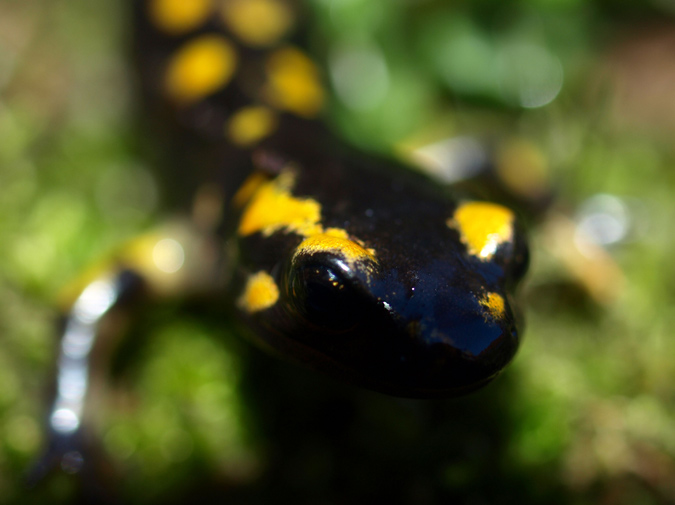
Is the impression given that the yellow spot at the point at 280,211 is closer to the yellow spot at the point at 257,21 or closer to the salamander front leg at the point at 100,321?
the salamander front leg at the point at 100,321

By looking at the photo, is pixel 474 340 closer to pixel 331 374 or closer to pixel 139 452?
pixel 331 374

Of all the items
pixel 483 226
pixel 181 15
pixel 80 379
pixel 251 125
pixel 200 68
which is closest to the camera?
pixel 483 226

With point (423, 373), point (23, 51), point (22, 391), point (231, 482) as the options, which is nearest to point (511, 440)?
point (423, 373)

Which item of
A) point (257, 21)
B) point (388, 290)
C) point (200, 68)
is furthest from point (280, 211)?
point (257, 21)

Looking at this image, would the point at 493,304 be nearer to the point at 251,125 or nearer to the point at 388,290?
the point at 388,290

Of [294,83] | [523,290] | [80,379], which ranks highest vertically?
[294,83]

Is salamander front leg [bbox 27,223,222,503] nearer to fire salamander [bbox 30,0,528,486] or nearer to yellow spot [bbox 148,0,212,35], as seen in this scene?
fire salamander [bbox 30,0,528,486]

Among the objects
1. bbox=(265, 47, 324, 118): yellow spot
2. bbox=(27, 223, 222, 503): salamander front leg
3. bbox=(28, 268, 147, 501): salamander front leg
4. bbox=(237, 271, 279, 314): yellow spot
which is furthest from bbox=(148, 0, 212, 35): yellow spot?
bbox=(237, 271, 279, 314): yellow spot

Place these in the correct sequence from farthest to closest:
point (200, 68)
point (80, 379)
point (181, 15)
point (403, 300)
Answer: point (181, 15) → point (200, 68) → point (80, 379) → point (403, 300)
